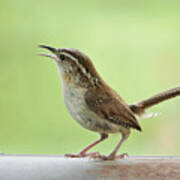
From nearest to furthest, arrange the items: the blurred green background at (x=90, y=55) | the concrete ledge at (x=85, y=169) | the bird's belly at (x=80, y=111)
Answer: the concrete ledge at (x=85, y=169) < the bird's belly at (x=80, y=111) < the blurred green background at (x=90, y=55)

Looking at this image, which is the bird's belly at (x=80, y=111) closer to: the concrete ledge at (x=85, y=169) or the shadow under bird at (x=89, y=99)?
the shadow under bird at (x=89, y=99)

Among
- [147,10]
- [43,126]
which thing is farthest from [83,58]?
[147,10]

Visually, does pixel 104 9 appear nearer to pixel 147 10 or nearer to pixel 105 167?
pixel 147 10

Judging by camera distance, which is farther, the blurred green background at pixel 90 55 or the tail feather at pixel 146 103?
the blurred green background at pixel 90 55

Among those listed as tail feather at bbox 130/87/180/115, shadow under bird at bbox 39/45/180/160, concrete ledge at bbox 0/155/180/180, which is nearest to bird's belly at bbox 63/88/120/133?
shadow under bird at bbox 39/45/180/160

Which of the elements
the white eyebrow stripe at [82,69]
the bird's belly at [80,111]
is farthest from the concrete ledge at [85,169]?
the white eyebrow stripe at [82,69]

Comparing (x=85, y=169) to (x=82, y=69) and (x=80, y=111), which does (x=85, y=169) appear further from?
(x=82, y=69)

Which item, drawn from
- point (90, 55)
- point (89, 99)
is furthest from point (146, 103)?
point (90, 55)
